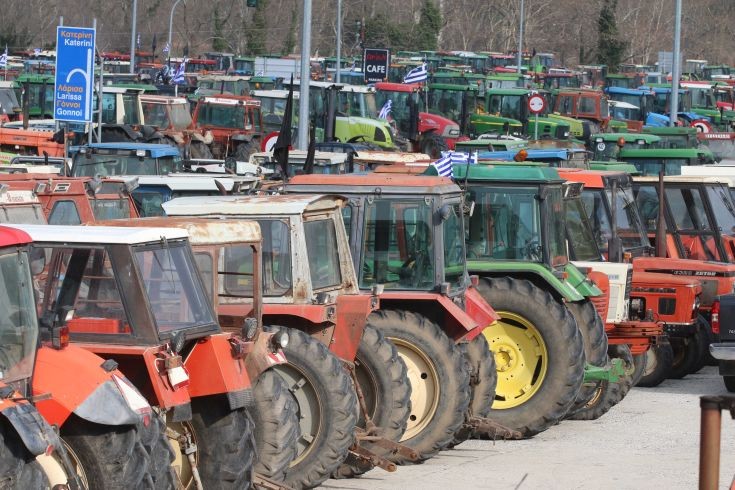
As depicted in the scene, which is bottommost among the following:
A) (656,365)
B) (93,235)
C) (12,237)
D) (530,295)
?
(656,365)

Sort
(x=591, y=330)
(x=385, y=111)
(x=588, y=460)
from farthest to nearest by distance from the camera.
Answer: (x=385, y=111) < (x=591, y=330) < (x=588, y=460)

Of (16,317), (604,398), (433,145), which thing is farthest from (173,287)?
(433,145)

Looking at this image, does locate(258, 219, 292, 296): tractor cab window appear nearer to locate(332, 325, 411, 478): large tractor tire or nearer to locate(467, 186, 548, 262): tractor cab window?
locate(332, 325, 411, 478): large tractor tire

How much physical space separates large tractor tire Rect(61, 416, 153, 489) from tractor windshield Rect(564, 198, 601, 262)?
8.74 m

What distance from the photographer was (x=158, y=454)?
26.9 ft

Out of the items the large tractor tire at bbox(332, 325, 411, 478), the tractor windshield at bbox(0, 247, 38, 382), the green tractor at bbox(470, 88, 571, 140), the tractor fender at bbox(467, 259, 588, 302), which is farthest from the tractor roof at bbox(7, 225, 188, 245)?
the green tractor at bbox(470, 88, 571, 140)

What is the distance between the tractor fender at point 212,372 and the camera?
926 centimetres

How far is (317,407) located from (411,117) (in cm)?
3216

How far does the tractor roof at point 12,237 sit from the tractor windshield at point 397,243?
18.4 ft

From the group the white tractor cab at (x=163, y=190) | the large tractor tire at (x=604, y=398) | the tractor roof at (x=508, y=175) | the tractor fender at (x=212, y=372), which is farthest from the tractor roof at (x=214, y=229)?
the white tractor cab at (x=163, y=190)

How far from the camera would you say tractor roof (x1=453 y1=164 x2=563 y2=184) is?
1497cm

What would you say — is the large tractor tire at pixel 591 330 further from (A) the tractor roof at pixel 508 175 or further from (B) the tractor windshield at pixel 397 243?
(B) the tractor windshield at pixel 397 243

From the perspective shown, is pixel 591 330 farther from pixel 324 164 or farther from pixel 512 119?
pixel 512 119

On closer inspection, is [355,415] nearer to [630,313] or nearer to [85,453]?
[85,453]
